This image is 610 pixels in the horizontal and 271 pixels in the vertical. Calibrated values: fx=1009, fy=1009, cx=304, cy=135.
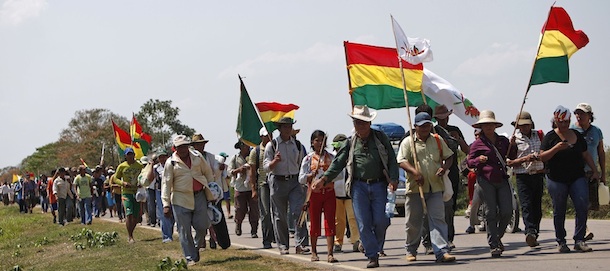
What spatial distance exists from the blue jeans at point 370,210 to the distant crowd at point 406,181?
0.04 feet

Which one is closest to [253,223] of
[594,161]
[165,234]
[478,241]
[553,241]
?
[165,234]

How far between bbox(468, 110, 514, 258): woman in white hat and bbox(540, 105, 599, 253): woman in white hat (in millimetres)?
598

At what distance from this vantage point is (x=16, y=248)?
23.1 m

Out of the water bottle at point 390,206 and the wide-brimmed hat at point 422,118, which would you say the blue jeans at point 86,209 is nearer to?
the water bottle at point 390,206

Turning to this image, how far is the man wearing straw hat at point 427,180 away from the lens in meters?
12.1

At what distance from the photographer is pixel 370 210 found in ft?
39.5

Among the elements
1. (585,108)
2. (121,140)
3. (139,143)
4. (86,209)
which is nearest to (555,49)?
(585,108)

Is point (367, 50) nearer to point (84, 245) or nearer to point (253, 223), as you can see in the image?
point (253, 223)

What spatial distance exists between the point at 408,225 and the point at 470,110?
13.0 ft

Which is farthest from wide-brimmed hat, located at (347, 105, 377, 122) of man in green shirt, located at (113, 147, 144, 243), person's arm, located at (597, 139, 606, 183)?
man in green shirt, located at (113, 147, 144, 243)

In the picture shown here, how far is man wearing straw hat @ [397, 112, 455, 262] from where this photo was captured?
12055 mm

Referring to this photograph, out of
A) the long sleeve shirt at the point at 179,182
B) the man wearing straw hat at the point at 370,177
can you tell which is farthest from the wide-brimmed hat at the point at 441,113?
the long sleeve shirt at the point at 179,182

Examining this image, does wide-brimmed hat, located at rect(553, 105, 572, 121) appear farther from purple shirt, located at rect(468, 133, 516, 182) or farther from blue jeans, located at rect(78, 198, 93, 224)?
blue jeans, located at rect(78, 198, 93, 224)

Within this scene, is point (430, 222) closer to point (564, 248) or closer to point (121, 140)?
point (564, 248)
